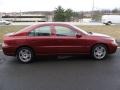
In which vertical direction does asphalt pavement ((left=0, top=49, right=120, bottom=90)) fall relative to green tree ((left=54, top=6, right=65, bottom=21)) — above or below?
below

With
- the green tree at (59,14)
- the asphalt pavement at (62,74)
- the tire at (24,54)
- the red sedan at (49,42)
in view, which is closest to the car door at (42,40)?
the red sedan at (49,42)

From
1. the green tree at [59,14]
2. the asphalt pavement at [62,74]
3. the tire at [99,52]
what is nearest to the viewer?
the asphalt pavement at [62,74]

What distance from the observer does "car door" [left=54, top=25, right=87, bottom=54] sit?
973 centimetres

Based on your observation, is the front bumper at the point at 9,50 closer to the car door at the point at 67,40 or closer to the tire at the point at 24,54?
the tire at the point at 24,54

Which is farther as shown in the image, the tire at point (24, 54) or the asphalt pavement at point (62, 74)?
the tire at point (24, 54)

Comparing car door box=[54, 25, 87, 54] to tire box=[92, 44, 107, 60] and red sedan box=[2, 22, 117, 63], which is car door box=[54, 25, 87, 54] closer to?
red sedan box=[2, 22, 117, 63]

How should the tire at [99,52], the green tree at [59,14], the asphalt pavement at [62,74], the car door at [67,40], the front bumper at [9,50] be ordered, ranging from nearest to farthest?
the asphalt pavement at [62,74] < the front bumper at [9,50] < the car door at [67,40] < the tire at [99,52] < the green tree at [59,14]

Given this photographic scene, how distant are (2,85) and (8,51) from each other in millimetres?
2935

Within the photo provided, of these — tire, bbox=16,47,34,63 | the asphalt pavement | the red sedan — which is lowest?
the asphalt pavement

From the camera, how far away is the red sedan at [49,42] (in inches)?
380

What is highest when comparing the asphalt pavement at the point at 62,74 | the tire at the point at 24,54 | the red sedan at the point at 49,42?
the red sedan at the point at 49,42

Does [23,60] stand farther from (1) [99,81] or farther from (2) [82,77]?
(1) [99,81]

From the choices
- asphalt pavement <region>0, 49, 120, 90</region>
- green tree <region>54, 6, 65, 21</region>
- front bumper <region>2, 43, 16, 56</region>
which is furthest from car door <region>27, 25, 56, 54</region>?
green tree <region>54, 6, 65, 21</region>

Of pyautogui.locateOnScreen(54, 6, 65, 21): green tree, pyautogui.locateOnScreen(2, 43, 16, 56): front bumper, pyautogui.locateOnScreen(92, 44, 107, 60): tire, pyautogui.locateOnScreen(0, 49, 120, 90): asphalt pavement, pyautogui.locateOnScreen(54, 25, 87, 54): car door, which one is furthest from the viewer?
pyautogui.locateOnScreen(54, 6, 65, 21): green tree
